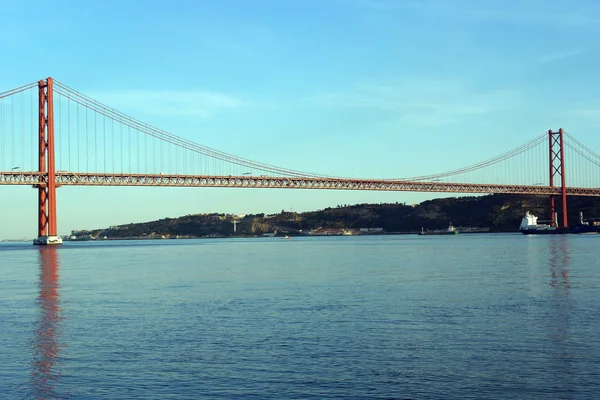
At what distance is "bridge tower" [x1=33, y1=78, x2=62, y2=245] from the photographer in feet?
222

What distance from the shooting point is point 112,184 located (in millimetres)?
74188

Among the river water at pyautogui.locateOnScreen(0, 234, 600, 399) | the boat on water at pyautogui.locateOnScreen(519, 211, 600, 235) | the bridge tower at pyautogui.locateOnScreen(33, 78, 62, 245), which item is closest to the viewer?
the river water at pyautogui.locateOnScreen(0, 234, 600, 399)

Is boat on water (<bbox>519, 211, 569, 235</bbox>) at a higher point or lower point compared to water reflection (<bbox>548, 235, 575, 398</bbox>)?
higher

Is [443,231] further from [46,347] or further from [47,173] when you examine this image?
[46,347]

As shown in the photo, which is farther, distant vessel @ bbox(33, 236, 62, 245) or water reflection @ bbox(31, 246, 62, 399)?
distant vessel @ bbox(33, 236, 62, 245)

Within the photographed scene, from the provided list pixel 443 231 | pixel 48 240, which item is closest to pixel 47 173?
pixel 48 240

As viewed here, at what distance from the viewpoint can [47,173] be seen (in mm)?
68688

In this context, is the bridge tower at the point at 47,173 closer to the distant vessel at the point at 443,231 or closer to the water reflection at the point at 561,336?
the water reflection at the point at 561,336

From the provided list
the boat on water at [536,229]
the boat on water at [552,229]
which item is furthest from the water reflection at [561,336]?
the boat on water at [536,229]

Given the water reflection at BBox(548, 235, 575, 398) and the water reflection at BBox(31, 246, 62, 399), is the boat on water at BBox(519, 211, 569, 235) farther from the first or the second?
the water reflection at BBox(31, 246, 62, 399)

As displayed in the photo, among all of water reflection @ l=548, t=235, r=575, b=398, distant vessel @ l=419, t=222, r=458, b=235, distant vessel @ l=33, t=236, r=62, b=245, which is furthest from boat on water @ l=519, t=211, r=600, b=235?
water reflection @ l=548, t=235, r=575, b=398

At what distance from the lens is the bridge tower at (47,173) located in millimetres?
67812

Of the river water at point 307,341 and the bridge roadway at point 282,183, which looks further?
the bridge roadway at point 282,183

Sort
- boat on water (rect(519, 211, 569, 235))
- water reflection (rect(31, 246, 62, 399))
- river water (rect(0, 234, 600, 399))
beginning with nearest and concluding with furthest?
river water (rect(0, 234, 600, 399)) < water reflection (rect(31, 246, 62, 399)) < boat on water (rect(519, 211, 569, 235))
